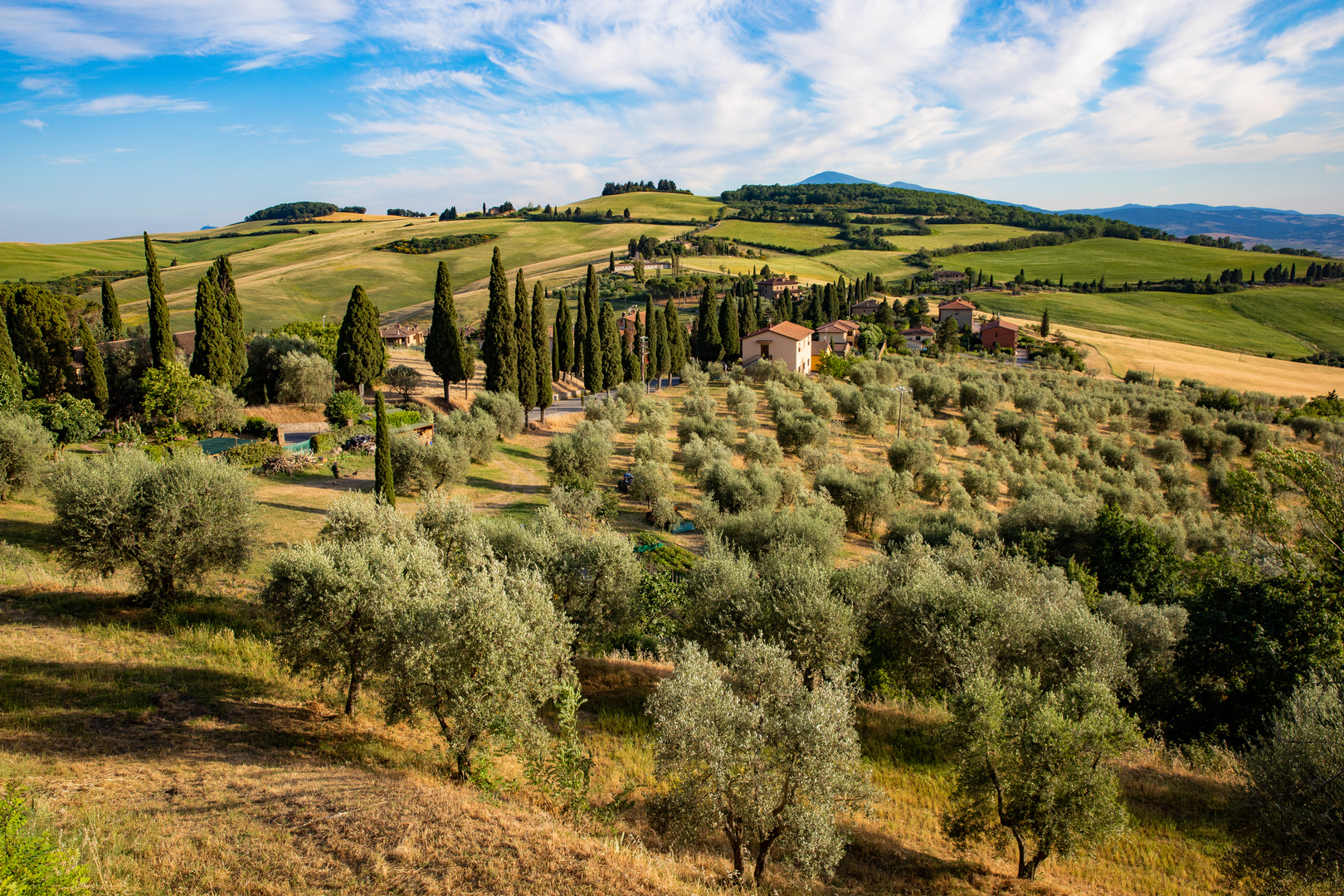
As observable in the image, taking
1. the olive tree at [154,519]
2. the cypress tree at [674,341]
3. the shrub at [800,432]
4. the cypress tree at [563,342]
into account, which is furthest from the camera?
the cypress tree at [674,341]

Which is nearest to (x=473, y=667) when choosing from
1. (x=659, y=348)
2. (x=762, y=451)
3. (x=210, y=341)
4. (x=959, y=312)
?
(x=762, y=451)

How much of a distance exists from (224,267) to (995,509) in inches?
2018

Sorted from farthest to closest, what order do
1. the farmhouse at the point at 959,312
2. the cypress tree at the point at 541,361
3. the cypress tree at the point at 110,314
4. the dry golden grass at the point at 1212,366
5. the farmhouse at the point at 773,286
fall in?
the farmhouse at the point at 773,286 < the farmhouse at the point at 959,312 < the dry golden grass at the point at 1212,366 < the cypress tree at the point at 110,314 < the cypress tree at the point at 541,361

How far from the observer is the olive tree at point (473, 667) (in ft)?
35.0

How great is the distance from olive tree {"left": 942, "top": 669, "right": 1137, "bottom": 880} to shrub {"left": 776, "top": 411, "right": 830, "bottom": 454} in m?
30.3

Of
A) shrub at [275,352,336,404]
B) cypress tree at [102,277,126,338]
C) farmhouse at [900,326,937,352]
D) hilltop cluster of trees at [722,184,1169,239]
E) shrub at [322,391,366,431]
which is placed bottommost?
shrub at [322,391,366,431]

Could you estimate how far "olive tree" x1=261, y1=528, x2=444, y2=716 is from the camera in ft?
40.8

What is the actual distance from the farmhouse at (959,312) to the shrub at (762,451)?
66.4m

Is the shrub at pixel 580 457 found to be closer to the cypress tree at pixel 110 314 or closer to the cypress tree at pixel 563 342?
the cypress tree at pixel 563 342

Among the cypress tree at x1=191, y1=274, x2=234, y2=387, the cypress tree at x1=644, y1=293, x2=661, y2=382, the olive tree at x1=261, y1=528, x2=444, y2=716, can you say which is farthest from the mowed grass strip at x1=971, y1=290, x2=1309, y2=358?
the olive tree at x1=261, y1=528, x2=444, y2=716

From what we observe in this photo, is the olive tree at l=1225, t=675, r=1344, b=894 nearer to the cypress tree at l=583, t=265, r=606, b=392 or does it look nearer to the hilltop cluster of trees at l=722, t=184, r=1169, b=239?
the cypress tree at l=583, t=265, r=606, b=392

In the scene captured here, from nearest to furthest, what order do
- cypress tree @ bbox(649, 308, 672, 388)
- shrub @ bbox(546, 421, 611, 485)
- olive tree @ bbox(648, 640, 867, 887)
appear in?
1. olive tree @ bbox(648, 640, 867, 887)
2. shrub @ bbox(546, 421, 611, 485)
3. cypress tree @ bbox(649, 308, 672, 388)

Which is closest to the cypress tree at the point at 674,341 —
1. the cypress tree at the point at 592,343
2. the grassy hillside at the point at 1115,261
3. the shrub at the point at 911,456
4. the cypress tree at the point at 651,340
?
the cypress tree at the point at 651,340

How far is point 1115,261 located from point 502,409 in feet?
470
